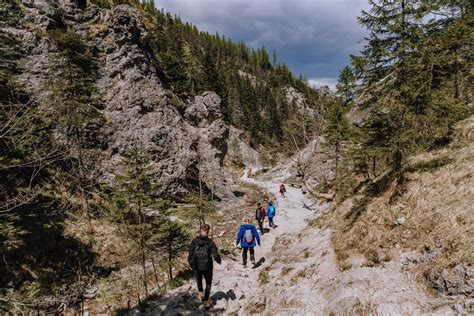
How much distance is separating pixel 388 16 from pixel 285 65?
538 ft

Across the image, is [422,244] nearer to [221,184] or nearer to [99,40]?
[221,184]

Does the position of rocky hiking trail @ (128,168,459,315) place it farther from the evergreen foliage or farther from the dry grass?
the evergreen foliage

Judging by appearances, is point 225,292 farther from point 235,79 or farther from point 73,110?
point 235,79

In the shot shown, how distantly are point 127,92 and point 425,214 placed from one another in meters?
24.7

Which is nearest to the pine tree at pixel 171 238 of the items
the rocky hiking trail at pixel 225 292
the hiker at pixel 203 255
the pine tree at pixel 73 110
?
the rocky hiking trail at pixel 225 292

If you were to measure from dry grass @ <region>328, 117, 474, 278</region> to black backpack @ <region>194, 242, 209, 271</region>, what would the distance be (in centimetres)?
Result: 492

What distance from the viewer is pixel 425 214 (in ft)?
27.2

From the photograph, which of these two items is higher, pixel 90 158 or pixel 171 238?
pixel 90 158

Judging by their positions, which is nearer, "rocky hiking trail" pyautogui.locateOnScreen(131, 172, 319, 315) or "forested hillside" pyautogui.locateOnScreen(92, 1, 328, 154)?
"rocky hiking trail" pyautogui.locateOnScreen(131, 172, 319, 315)

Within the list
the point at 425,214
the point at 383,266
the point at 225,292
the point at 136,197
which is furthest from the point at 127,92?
the point at 425,214

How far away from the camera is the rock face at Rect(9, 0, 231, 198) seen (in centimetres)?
2225

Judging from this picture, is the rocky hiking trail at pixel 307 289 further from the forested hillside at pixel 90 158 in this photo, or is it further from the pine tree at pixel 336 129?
the pine tree at pixel 336 129

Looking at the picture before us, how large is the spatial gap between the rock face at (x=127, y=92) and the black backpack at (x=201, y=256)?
15.6 meters

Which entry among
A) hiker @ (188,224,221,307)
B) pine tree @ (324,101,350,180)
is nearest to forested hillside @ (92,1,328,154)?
pine tree @ (324,101,350,180)
